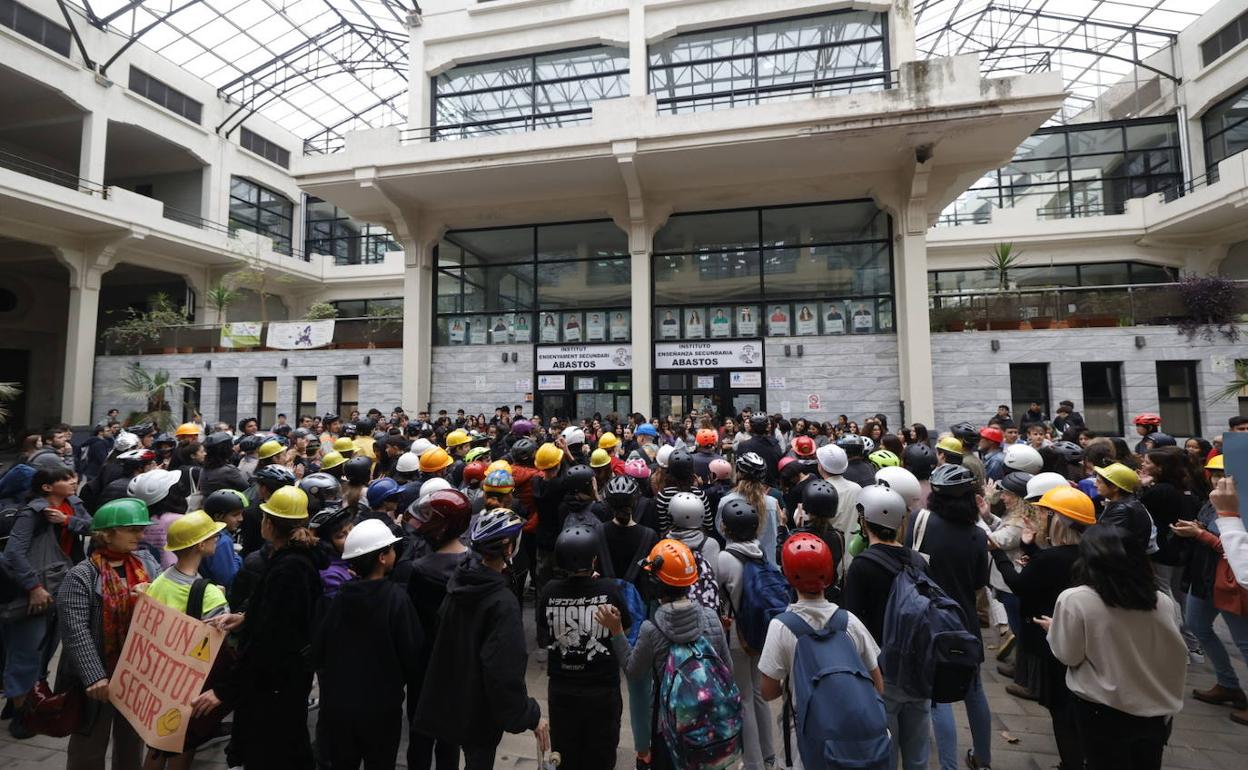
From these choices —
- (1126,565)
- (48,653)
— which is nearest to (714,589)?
(1126,565)

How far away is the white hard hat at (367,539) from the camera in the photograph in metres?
2.55

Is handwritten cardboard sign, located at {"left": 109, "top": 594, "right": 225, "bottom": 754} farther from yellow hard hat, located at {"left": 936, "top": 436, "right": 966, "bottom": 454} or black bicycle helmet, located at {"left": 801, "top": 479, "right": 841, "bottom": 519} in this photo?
yellow hard hat, located at {"left": 936, "top": 436, "right": 966, "bottom": 454}

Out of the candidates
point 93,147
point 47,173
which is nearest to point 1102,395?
point 93,147

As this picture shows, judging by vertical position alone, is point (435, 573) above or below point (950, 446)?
below

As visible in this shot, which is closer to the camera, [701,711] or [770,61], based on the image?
[701,711]

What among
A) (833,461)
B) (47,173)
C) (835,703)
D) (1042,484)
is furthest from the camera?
(47,173)

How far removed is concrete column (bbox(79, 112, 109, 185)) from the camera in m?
17.8

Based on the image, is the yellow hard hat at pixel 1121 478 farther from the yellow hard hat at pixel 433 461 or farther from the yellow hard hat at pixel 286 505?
the yellow hard hat at pixel 433 461

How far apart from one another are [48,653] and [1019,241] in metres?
25.5

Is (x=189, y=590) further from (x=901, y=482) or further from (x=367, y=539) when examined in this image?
(x=901, y=482)

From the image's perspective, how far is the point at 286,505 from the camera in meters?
2.87

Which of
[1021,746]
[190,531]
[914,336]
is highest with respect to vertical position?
[914,336]

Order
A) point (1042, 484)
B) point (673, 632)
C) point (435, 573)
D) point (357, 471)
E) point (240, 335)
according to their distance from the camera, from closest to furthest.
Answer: point (673, 632), point (435, 573), point (1042, 484), point (357, 471), point (240, 335)

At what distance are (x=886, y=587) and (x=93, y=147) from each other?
2545cm
